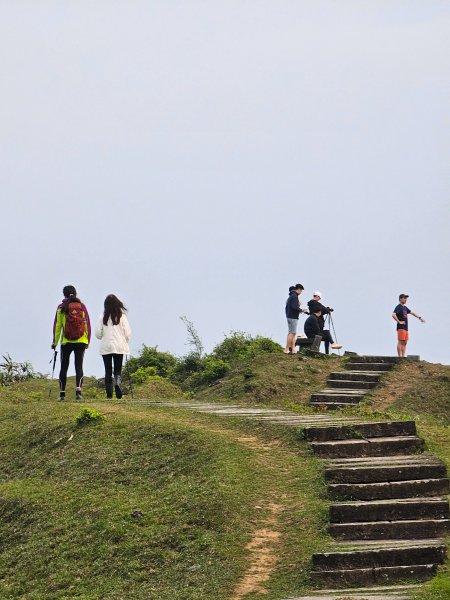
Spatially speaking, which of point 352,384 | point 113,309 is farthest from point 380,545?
point 352,384

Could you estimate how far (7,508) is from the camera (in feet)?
51.5

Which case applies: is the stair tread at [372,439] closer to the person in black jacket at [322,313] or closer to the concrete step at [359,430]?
the concrete step at [359,430]

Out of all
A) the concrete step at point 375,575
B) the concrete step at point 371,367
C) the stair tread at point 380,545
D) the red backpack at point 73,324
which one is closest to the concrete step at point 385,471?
the stair tread at point 380,545

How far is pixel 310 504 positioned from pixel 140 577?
2265mm

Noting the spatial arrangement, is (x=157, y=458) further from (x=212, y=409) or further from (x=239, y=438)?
(x=212, y=409)

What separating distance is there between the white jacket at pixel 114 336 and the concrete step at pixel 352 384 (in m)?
6.68

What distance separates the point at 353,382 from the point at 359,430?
1183cm

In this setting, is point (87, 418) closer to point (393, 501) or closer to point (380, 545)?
point (393, 501)

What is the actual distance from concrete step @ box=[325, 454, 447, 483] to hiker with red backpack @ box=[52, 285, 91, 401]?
27.6 ft

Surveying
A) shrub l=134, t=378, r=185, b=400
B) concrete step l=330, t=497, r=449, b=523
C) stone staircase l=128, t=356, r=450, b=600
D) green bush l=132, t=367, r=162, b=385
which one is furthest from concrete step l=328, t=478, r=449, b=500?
green bush l=132, t=367, r=162, b=385

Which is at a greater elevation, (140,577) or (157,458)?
(157,458)

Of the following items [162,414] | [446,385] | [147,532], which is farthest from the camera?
[446,385]

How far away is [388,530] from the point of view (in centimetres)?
1337

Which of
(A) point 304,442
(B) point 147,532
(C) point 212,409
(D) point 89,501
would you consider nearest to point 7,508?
(D) point 89,501
